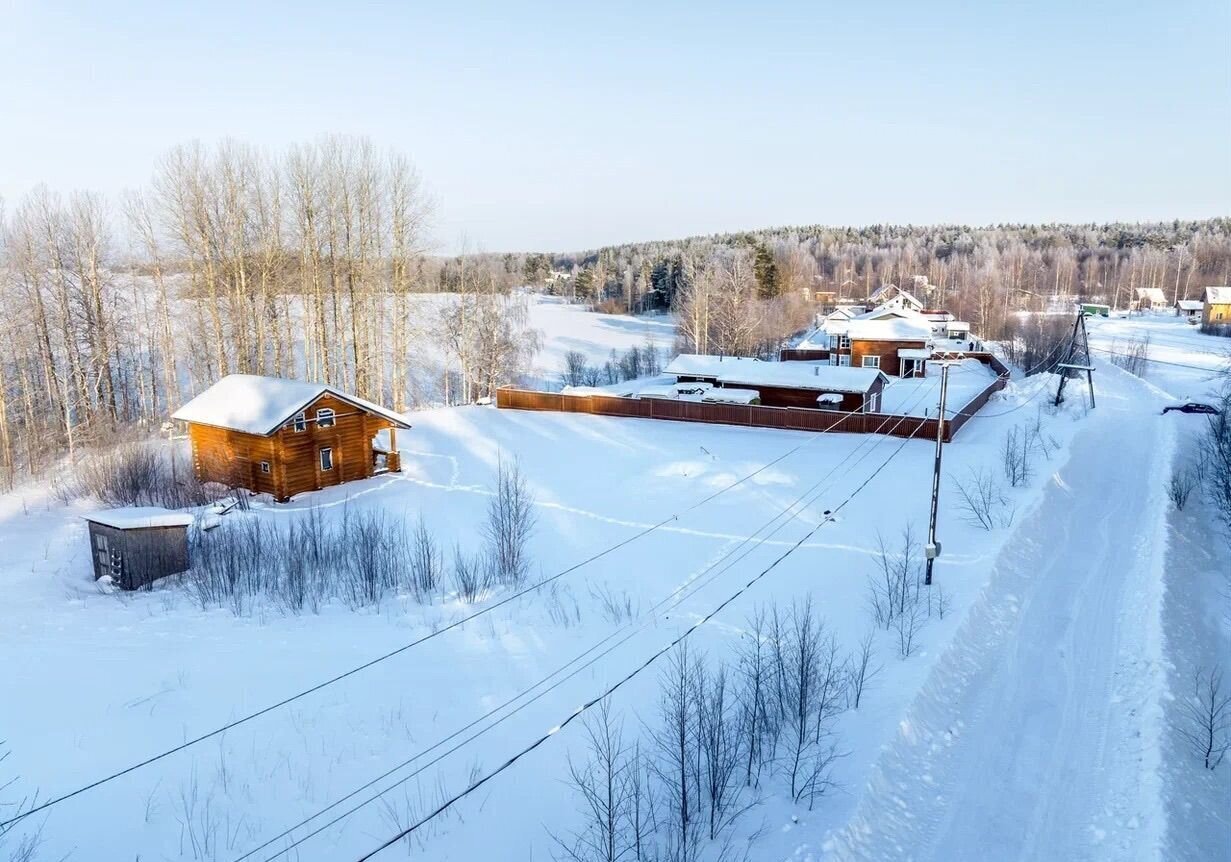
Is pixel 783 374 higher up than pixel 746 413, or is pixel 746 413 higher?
pixel 783 374

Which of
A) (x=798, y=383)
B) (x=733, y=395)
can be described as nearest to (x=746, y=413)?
(x=733, y=395)

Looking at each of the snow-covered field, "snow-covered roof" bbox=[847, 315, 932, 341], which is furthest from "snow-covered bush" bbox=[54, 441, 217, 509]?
"snow-covered roof" bbox=[847, 315, 932, 341]

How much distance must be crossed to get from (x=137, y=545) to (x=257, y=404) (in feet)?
29.4

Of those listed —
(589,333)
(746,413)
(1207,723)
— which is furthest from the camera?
(589,333)

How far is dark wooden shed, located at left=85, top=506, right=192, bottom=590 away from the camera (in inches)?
591

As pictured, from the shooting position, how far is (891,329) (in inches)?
1710

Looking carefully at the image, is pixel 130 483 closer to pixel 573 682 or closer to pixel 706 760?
pixel 573 682

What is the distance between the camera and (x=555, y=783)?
333 inches

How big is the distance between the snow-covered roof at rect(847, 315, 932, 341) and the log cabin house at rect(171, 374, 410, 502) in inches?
1159

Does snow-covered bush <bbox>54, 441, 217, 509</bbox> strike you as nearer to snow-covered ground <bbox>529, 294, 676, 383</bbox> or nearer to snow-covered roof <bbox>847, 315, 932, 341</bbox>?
snow-covered ground <bbox>529, 294, 676, 383</bbox>

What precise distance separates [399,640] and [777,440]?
63.1 feet

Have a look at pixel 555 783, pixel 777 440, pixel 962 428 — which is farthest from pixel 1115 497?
pixel 555 783

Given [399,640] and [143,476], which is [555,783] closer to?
[399,640]

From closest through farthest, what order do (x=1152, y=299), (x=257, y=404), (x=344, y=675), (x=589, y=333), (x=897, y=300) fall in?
(x=344, y=675), (x=257, y=404), (x=897, y=300), (x=589, y=333), (x=1152, y=299)
